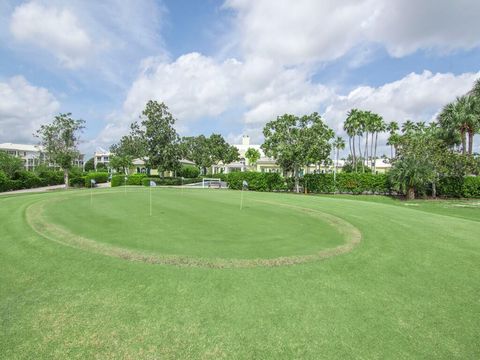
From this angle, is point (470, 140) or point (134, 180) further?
point (134, 180)

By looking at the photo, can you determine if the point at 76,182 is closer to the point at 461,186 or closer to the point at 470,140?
the point at 461,186

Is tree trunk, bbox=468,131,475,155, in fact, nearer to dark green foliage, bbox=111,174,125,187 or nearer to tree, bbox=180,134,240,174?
dark green foliage, bbox=111,174,125,187

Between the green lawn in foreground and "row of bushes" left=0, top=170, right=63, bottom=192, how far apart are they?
29710 mm

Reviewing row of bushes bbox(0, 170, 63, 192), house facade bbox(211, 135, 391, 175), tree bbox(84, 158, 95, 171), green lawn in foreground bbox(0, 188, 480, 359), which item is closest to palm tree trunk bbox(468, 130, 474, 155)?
house facade bbox(211, 135, 391, 175)

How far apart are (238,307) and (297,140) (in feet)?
96.9

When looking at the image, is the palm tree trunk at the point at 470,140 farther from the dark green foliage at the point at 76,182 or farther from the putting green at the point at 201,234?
the dark green foliage at the point at 76,182

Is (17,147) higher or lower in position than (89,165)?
higher

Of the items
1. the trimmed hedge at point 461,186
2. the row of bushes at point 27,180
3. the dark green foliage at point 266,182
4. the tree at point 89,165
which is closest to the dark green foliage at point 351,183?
the dark green foliage at point 266,182

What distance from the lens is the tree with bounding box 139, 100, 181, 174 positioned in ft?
144

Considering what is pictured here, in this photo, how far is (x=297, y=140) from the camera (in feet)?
107

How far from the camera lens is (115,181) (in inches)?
1641

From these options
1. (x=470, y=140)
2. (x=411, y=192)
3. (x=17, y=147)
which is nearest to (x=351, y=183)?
(x=411, y=192)

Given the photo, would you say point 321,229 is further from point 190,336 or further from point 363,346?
point 190,336

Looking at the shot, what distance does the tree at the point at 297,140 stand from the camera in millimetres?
→ 32125
